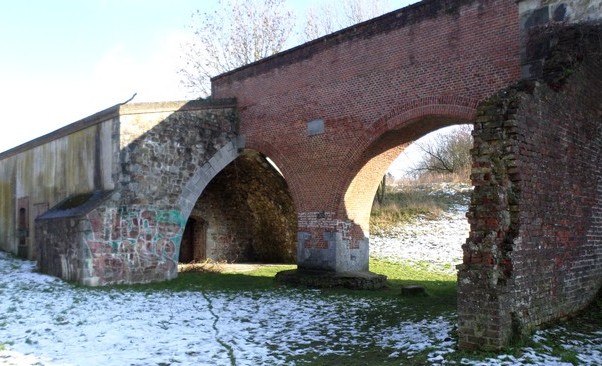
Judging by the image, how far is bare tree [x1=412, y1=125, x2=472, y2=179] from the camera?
3388 centimetres

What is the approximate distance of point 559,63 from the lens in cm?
760

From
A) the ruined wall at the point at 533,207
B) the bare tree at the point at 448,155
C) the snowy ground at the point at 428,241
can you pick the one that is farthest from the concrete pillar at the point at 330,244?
the bare tree at the point at 448,155

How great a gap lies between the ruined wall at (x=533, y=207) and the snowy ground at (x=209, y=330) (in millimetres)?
479

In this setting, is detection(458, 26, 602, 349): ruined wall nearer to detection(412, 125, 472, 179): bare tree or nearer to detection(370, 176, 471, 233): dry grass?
detection(370, 176, 471, 233): dry grass

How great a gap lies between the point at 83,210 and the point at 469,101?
8.95 m

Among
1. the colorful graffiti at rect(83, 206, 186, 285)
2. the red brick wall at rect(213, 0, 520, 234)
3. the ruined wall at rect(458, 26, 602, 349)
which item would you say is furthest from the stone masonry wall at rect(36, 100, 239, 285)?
the ruined wall at rect(458, 26, 602, 349)

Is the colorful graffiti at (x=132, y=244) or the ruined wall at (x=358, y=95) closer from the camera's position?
the ruined wall at (x=358, y=95)

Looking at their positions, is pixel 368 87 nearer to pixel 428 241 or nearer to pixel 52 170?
pixel 428 241

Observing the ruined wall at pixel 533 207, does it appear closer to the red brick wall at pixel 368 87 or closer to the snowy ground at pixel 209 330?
the snowy ground at pixel 209 330

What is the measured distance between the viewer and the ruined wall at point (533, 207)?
6.16m

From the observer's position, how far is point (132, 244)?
13.4 metres

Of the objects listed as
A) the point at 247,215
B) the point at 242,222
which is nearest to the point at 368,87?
the point at 247,215

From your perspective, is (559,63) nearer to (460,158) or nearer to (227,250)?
(227,250)

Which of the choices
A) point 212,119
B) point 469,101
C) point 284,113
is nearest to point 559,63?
point 469,101
